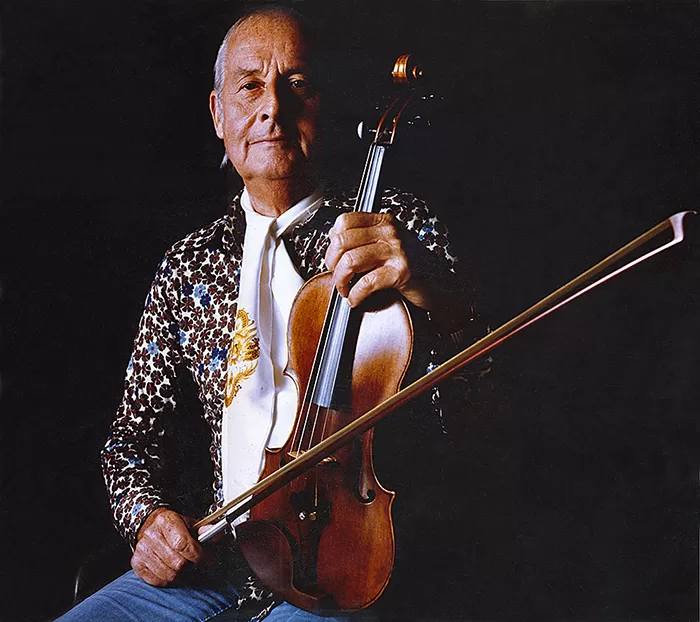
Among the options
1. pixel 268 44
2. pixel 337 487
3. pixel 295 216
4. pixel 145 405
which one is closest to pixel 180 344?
pixel 145 405

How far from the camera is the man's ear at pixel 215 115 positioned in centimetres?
153

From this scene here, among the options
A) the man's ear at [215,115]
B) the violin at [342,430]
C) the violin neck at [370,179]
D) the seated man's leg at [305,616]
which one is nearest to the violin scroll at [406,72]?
the violin at [342,430]

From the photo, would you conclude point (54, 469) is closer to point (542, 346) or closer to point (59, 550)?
point (59, 550)

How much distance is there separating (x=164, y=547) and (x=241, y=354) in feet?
1.08

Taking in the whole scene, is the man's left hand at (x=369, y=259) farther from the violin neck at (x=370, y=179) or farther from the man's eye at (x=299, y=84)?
the man's eye at (x=299, y=84)

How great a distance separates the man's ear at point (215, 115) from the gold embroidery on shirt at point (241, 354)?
30 centimetres

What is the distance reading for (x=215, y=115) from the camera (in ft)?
5.05

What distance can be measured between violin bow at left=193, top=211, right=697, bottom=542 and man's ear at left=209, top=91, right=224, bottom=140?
552 millimetres

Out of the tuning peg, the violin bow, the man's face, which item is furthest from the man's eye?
the violin bow

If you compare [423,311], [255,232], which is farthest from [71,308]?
[423,311]

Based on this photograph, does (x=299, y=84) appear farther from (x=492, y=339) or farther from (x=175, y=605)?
(x=175, y=605)

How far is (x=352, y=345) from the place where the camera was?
52.9 inches

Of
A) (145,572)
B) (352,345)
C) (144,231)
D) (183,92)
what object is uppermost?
(183,92)

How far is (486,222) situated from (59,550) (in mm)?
939
